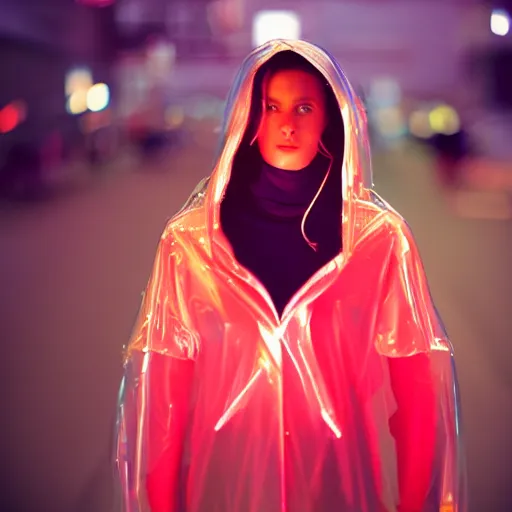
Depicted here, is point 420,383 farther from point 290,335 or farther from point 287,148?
point 287,148

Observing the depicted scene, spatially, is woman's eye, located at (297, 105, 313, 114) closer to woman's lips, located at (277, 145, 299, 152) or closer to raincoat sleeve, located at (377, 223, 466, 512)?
woman's lips, located at (277, 145, 299, 152)

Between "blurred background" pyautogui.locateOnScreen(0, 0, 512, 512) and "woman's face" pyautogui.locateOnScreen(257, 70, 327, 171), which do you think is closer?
"woman's face" pyautogui.locateOnScreen(257, 70, 327, 171)

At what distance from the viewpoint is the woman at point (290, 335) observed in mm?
1498

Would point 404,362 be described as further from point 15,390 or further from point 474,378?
point 15,390

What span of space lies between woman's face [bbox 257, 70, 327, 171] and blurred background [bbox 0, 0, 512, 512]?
17 cm

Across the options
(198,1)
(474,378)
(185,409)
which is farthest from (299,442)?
(198,1)

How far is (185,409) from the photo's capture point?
160 cm

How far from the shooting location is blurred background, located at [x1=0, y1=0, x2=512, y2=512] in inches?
125

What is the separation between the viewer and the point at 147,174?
1290 centimetres

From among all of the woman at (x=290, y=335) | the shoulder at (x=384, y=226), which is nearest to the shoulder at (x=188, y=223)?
the woman at (x=290, y=335)

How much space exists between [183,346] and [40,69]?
11766 millimetres

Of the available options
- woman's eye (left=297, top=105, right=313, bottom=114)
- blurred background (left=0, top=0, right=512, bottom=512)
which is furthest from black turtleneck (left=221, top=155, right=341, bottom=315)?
blurred background (left=0, top=0, right=512, bottom=512)

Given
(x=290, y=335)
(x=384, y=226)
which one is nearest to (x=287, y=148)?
(x=384, y=226)

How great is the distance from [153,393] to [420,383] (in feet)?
1.98
